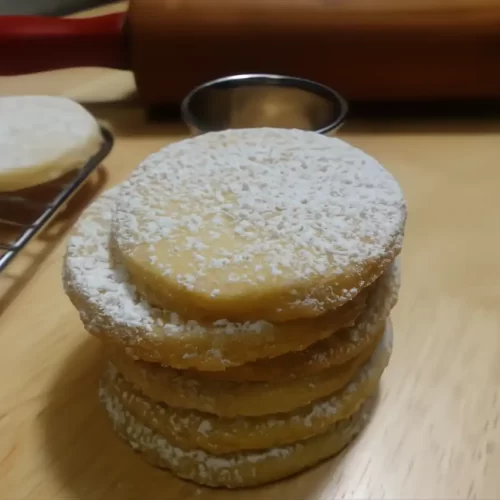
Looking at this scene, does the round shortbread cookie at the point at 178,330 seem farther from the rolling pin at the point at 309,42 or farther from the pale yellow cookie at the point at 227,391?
the rolling pin at the point at 309,42

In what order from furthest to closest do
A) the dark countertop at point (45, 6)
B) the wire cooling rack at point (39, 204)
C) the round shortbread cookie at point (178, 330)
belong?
the dark countertop at point (45, 6) → the wire cooling rack at point (39, 204) → the round shortbread cookie at point (178, 330)

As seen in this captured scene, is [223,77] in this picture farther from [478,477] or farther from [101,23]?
[478,477]

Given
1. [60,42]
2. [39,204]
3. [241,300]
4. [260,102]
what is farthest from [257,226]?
[60,42]

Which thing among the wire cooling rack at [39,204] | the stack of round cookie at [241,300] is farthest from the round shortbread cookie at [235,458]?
the wire cooling rack at [39,204]

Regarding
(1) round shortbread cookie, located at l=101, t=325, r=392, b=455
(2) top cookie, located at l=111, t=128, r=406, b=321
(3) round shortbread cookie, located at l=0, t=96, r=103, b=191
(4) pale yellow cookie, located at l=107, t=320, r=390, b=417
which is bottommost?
(1) round shortbread cookie, located at l=101, t=325, r=392, b=455

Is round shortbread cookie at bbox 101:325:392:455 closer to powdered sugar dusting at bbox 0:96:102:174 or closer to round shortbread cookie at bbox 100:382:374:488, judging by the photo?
round shortbread cookie at bbox 100:382:374:488

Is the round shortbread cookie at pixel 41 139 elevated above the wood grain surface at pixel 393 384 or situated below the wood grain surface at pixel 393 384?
above

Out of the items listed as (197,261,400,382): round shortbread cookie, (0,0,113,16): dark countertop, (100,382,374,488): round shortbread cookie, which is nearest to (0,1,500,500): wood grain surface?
(100,382,374,488): round shortbread cookie
